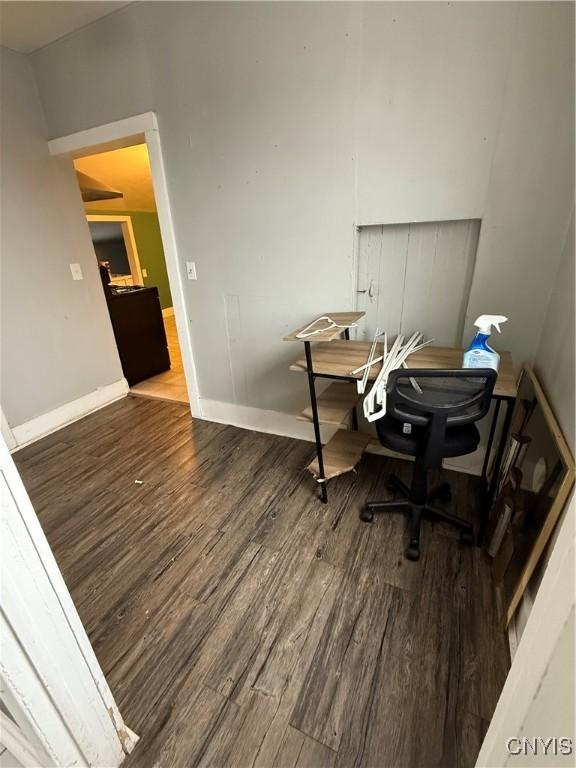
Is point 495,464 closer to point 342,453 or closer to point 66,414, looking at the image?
point 342,453

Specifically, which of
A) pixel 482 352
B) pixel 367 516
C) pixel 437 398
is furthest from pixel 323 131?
pixel 367 516

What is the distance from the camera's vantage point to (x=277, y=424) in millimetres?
2633

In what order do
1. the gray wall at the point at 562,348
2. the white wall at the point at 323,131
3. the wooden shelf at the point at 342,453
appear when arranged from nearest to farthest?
the gray wall at the point at 562,348, the white wall at the point at 323,131, the wooden shelf at the point at 342,453

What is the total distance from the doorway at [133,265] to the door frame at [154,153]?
27 cm

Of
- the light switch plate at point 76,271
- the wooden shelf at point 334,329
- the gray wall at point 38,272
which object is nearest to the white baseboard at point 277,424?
the wooden shelf at point 334,329

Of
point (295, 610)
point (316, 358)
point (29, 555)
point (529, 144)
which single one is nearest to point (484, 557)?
point (295, 610)

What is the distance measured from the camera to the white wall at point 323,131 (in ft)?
4.99

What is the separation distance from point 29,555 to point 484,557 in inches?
69.4

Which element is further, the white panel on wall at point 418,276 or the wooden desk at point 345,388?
the white panel on wall at point 418,276

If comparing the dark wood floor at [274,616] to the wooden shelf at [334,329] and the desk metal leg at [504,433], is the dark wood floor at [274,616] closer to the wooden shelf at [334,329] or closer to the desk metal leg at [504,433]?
the desk metal leg at [504,433]

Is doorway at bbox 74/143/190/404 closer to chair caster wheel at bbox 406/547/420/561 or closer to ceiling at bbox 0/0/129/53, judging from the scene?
ceiling at bbox 0/0/129/53

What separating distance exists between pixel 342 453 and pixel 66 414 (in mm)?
2430

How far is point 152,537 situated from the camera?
1.80 metres

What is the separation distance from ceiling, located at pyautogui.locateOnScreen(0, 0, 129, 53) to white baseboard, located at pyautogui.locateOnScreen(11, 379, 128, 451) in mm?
2530
